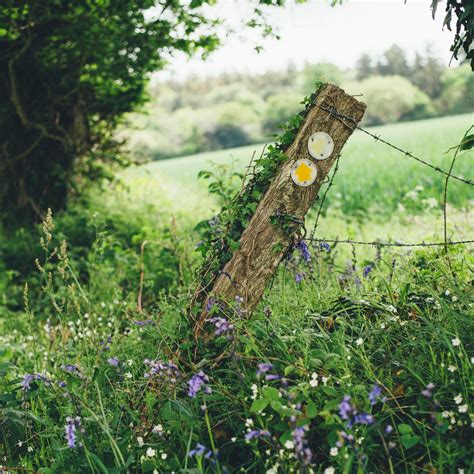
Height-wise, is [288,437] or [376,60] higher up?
[376,60]

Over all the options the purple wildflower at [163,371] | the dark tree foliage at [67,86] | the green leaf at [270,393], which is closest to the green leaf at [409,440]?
the green leaf at [270,393]

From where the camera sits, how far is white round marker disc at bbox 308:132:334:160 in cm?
331

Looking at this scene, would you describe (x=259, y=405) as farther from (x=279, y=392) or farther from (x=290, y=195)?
(x=290, y=195)

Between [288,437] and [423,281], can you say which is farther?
[423,281]

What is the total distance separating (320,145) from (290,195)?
316 millimetres

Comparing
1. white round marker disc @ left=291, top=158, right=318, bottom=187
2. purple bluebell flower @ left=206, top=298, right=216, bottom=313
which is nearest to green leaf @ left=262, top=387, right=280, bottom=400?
purple bluebell flower @ left=206, top=298, right=216, bottom=313

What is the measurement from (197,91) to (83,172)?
71064mm

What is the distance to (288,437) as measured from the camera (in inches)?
96.3

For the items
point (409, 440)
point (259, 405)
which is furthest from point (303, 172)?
point (409, 440)

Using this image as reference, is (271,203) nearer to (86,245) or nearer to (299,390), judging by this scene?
(299,390)

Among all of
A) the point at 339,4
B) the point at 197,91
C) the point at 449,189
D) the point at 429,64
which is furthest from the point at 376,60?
the point at 339,4

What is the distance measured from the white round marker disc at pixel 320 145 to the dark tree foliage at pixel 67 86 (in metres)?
5.28

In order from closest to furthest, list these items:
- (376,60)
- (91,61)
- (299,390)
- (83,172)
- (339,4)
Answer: (299,390)
(339,4)
(91,61)
(83,172)
(376,60)

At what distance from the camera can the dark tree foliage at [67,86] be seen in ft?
28.0
